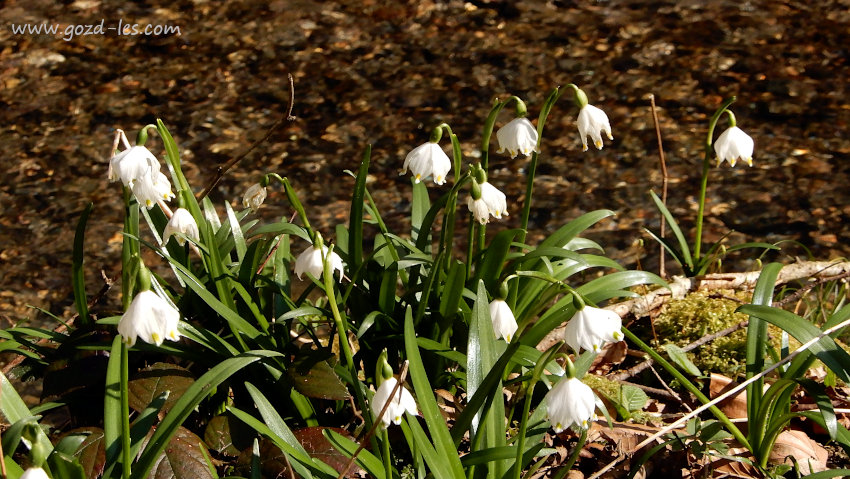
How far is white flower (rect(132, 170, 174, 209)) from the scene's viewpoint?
1.93 m

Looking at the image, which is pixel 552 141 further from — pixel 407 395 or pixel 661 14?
pixel 407 395

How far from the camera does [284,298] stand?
234 cm

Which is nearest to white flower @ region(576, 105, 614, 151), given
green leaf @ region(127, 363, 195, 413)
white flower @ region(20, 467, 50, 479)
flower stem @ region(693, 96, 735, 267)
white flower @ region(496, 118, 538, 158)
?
white flower @ region(496, 118, 538, 158)

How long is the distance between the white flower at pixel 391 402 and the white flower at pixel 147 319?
0.39 meters

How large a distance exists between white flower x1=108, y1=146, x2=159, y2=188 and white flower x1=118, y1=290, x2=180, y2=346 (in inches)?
18.9

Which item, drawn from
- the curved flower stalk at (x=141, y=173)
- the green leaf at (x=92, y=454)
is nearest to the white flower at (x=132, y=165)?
the curved flower stalk at (x=141, y=173)

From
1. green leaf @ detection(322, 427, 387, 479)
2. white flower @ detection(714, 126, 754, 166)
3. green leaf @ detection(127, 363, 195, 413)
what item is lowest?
green leaf @ detection(322, 427, 387, 479)

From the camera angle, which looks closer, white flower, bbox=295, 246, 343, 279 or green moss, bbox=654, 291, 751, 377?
white flower, bbox=295, 246, 343, 279

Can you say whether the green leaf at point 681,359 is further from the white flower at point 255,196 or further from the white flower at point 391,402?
the white flower at point 255,196

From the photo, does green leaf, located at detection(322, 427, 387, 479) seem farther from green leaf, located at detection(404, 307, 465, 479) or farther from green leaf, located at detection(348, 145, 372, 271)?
green leaf, located at detection(348, 145, 372, 271)

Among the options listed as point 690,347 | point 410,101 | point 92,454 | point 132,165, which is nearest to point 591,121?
point 690,347

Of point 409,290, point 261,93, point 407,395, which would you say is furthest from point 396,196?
point 407,395

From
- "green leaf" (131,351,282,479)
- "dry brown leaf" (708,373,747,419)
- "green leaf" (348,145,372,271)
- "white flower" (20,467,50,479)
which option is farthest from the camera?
"dry brown leaf" (708,373,747,419)

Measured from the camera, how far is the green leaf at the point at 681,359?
8.00 ft
